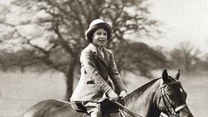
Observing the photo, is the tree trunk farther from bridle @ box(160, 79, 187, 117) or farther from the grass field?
bridle @ box(160, 79, 187, 117)

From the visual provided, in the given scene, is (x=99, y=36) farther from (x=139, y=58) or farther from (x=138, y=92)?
(x=139, y=58)

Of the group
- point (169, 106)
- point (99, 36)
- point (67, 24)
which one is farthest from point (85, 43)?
point (169, 106)

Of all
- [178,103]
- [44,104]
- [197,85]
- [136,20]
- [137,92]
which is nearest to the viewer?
[178,103]

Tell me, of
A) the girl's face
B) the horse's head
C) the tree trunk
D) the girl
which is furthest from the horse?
the tree trunk

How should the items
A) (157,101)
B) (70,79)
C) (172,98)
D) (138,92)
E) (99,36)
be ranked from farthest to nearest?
(70,79), (99,36), (138,92), (157,101), (172,98)

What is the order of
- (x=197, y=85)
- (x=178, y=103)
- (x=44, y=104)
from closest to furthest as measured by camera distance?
(x=178, y=103) < (x=44, y=104) < (x=197, y=85)

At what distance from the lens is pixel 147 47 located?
14.1ft

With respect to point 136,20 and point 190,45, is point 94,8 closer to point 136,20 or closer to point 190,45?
point 136,20

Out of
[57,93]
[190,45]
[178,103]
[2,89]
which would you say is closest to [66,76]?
[57,93]

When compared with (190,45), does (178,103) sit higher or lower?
lower

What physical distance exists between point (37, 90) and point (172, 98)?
232cm

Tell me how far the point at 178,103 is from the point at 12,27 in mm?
2708

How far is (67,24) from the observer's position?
4.37m

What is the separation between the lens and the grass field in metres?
4.08
